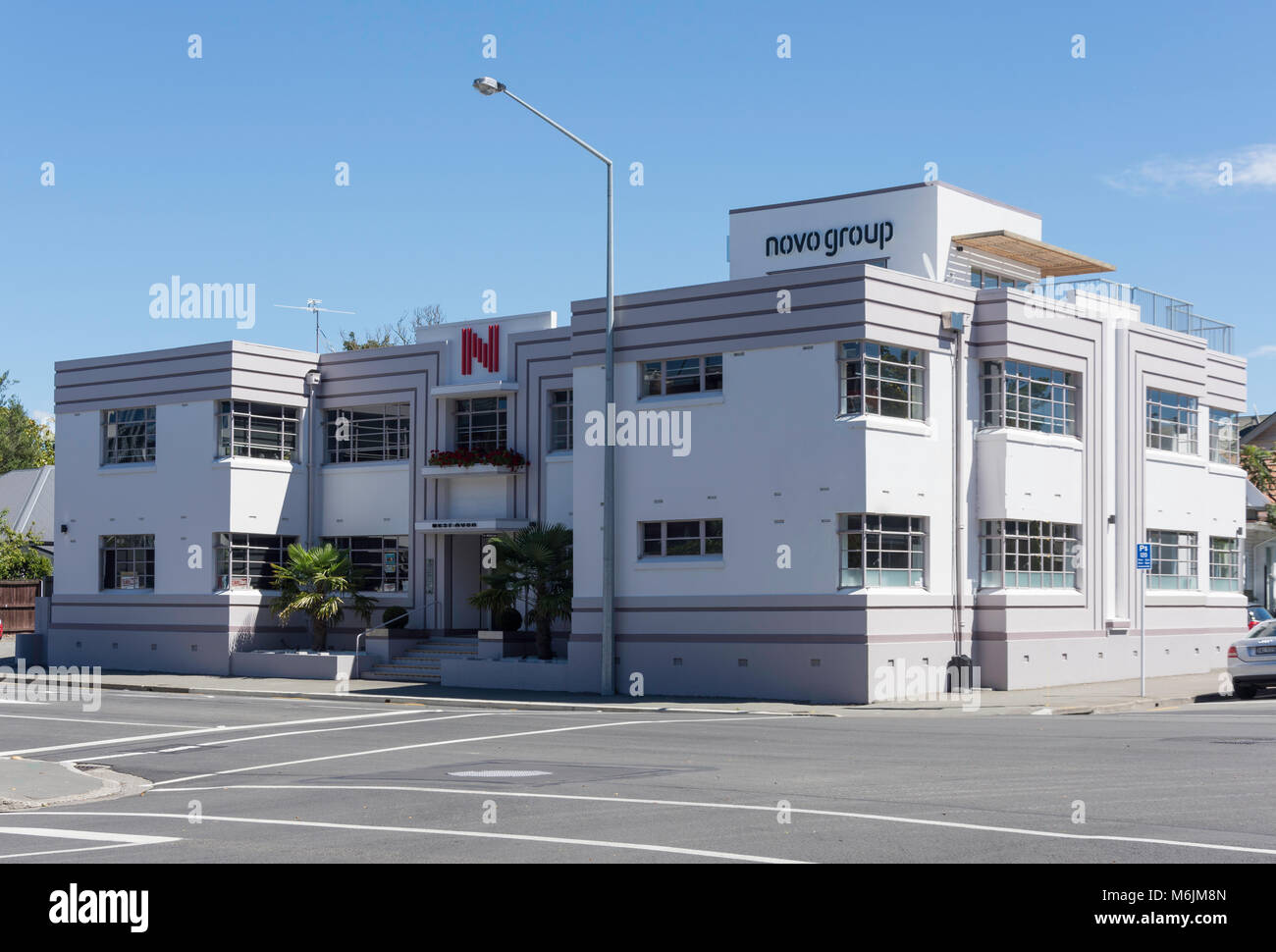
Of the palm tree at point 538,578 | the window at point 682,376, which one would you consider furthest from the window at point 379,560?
the window at point 682,376

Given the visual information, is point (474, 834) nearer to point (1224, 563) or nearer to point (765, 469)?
point (765, 469)

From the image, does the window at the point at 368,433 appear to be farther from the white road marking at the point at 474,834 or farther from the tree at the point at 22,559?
the white road marking at the point at 474,834

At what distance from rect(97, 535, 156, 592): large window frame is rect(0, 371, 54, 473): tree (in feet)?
160

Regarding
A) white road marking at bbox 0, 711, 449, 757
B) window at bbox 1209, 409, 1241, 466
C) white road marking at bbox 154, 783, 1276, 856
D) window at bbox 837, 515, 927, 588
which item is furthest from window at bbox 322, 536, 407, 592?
white road marking at bbox 154, 783, 1276, 856

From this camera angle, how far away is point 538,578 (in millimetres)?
31344

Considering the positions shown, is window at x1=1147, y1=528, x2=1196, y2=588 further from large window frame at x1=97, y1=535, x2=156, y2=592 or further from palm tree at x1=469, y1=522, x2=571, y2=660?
large window frame at x1=97, y1=535, x2=156, y2=592

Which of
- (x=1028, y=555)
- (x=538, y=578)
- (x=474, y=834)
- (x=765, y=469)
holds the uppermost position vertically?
(x=765, y=469)

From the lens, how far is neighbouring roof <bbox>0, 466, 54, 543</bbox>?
5962 centimetres

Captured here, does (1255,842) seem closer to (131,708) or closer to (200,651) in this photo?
(131,708)

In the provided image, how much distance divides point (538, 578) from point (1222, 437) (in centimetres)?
1866

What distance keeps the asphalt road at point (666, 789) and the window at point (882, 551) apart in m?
3.61

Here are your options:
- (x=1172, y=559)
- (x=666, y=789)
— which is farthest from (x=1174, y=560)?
(x=666, y=789)

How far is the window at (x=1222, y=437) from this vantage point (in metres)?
37.6

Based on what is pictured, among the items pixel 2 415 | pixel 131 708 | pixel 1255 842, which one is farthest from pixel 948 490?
pixel 2 415
